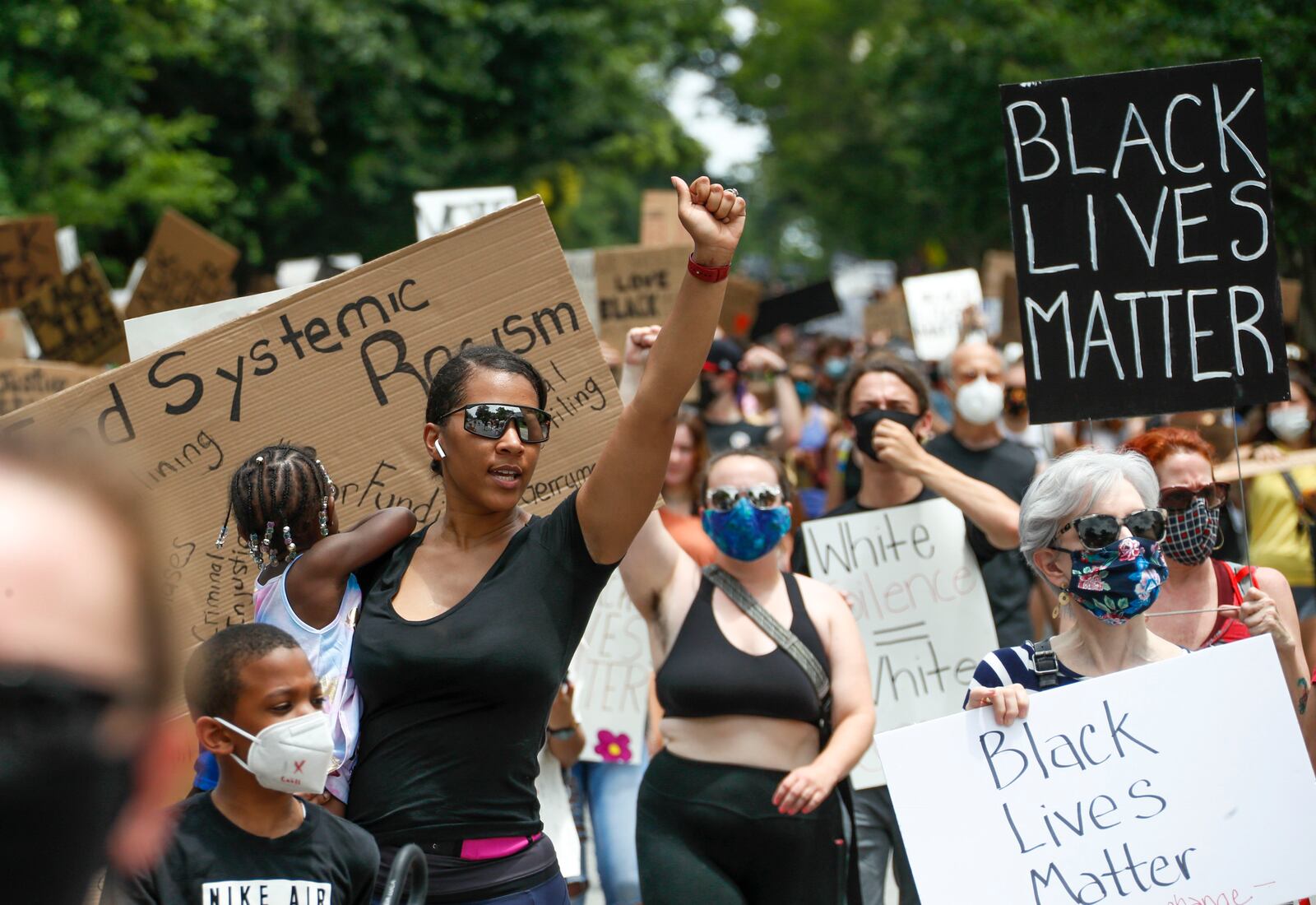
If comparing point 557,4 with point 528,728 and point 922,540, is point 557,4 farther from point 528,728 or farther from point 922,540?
point 528,728

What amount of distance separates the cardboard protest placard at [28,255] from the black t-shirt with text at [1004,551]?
6296 mm

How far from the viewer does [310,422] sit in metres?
3.73

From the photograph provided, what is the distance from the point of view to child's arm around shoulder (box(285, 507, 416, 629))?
9.59 ft

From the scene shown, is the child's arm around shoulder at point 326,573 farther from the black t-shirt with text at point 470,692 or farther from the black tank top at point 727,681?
the black tank top at point 727,681

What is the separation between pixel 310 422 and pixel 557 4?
1844cm

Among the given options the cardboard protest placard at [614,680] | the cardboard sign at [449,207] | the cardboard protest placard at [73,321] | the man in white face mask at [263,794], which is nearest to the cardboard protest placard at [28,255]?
the cardboard protest placard at [73,321]

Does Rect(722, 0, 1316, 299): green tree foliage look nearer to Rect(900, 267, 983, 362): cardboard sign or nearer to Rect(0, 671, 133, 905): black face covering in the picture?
Rect(900, 267, 983, 362): cardboard sign

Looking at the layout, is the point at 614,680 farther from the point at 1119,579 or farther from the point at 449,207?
the point at 449,207

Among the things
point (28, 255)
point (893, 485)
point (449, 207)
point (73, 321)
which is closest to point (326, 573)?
point (893, 485)

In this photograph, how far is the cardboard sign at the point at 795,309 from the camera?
12016 millimetres

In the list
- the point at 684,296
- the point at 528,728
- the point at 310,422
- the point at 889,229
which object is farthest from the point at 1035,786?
the point at 889,229

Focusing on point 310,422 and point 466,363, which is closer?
point 466,363

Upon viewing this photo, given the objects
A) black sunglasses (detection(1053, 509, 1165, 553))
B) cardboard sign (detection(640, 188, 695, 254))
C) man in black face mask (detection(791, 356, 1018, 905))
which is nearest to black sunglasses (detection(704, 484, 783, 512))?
man in black face mask (detection(791, 356, 1018, 905))

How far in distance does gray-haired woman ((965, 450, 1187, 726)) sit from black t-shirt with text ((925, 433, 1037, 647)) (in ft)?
3.74
